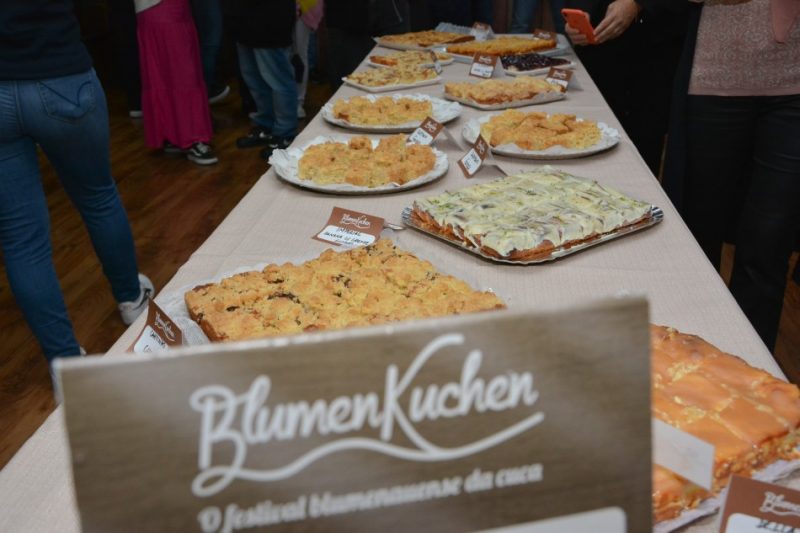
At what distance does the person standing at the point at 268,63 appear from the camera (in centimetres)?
374

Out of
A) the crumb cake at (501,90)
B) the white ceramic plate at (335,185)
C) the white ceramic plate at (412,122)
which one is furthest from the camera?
the crumb cake at (501,90)

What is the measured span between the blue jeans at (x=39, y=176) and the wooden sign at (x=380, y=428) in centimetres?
151

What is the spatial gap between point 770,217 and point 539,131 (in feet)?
1.87

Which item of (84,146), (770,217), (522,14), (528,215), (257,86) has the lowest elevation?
(257,86)

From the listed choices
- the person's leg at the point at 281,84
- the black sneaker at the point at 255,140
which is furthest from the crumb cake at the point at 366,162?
the black sneaker at the point at 255,140

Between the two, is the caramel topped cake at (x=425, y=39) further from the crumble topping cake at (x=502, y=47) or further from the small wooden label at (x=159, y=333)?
the small wooden label at (x=159, y=333)

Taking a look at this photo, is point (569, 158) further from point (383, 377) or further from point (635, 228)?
point (383, 377)

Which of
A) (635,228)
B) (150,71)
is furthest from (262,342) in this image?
Answer: (150,71)

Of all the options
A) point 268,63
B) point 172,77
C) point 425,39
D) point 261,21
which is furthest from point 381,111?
point 172,77

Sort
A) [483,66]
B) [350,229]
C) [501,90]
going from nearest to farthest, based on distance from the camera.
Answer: [350,229] → [501,90] → [483,66]

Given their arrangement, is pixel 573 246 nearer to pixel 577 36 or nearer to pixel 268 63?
pixel 577 36

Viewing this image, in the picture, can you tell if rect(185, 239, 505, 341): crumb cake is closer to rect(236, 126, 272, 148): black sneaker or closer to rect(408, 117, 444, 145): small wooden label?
rect(408, 117, 444, 145): small wooden label

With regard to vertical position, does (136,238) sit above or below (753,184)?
below

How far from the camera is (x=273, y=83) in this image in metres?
4.09
